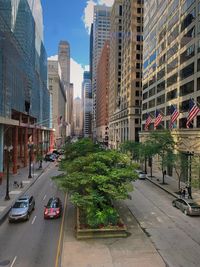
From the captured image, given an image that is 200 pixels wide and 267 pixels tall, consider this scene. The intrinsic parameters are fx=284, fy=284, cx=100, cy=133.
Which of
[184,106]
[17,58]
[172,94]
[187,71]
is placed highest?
[17,58]

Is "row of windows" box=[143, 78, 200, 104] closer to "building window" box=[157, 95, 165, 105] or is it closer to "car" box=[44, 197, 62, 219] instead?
"building window" box=[157, 95, 165, 105]

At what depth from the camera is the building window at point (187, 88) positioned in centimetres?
4685

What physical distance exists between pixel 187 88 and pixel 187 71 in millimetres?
2997

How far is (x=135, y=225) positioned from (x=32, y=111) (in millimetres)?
64458

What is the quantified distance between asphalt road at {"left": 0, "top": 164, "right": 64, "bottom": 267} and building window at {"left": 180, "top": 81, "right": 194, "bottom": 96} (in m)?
31.1

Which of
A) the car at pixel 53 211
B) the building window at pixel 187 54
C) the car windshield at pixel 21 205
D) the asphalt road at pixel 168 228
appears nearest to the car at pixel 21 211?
the car windshield at pixel 21 205

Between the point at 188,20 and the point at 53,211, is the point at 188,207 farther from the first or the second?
the point at 188,20

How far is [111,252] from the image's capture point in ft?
62.8

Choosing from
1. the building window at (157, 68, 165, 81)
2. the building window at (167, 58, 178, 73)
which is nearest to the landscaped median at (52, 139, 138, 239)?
the building window at (167, 58, 178, 73)

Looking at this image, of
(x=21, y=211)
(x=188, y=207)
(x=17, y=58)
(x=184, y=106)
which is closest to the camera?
(x=21, y=211)

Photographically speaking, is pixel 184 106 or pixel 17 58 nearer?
pixel 184 106

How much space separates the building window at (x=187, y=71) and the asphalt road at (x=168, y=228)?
21.7 m

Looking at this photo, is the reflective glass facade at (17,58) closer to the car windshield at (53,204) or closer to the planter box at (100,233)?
the car windshield at (53,204)

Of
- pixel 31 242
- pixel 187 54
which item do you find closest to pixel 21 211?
pixel 31 242
